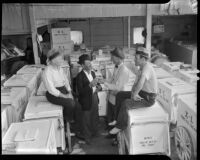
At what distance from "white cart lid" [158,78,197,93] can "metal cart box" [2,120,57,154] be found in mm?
1737

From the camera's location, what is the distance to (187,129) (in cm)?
259

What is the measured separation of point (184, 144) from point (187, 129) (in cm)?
15

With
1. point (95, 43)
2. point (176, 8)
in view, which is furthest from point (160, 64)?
point (95, 43)

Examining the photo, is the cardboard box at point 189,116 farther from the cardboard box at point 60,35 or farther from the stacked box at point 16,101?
the cardboard box at point 60,35

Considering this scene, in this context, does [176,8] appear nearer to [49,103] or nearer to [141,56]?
[141,56]

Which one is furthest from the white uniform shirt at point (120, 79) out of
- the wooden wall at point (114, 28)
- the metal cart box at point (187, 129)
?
the wooden wall at point (114, 28)

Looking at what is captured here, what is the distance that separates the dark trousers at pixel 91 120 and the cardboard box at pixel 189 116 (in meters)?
1.23

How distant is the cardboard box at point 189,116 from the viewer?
2428 millimetres

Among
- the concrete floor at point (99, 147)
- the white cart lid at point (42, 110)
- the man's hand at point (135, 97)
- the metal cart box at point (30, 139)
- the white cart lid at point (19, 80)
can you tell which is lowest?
the concrete floor at point (99, 147)

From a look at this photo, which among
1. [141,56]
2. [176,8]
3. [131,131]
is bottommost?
[131,131]

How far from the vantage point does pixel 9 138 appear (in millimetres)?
2402

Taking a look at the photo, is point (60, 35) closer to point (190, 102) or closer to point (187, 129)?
point (190, 102)

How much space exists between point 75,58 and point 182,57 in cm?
322

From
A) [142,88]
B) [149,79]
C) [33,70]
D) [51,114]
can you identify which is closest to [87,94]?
[51,114]
